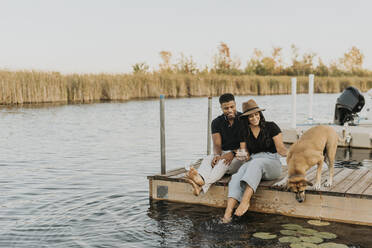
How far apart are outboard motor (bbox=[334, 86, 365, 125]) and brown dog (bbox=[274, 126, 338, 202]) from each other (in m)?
6.82

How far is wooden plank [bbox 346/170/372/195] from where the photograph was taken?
18.0 ft

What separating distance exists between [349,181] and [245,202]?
1.59 metres

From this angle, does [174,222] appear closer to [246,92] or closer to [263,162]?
[263,162]

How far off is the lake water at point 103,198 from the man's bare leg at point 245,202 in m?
0.20

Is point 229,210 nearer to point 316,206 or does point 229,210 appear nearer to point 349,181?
point 316,206

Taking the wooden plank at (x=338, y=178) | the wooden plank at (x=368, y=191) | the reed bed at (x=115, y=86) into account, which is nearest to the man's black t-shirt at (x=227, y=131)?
the wooden plank at (x=338, y=178)

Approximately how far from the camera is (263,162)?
5812 mm

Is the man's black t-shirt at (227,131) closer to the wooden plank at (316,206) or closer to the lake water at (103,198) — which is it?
the wooden plank at (316,206)

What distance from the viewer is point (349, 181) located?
604 centimetres

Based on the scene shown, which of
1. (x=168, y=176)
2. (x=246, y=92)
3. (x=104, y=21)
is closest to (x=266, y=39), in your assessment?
(x=246, y=92)

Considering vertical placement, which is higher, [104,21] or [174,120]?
[104,21]

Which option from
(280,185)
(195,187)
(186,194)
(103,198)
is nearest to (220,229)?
(195,187)

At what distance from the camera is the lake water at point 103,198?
5258 millimetres

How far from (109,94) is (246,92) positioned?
11.9m
